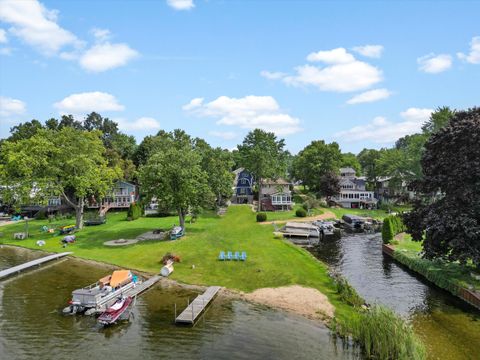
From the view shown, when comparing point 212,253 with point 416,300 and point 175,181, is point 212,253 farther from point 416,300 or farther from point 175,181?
point 416,300

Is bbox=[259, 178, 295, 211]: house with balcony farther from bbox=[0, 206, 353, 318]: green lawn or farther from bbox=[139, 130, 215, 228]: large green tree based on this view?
bbox=[139, 130, 215, 228]: large green tree

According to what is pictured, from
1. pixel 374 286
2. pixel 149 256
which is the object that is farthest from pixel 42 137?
pixel 374 286

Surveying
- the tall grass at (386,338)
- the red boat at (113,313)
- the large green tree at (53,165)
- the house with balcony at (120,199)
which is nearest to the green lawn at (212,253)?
the tall grass at (386,338)

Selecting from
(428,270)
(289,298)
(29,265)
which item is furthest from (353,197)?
(29,265)

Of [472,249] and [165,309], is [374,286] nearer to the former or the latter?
[472,249]

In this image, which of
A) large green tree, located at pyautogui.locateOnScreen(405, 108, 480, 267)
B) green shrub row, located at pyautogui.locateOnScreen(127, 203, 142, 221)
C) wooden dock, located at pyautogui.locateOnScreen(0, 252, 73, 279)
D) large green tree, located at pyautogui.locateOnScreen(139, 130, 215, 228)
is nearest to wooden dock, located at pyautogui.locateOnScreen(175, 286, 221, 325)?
large green tree, located at pyautogui.locateOnScreen(405, 108, 480, 267)
